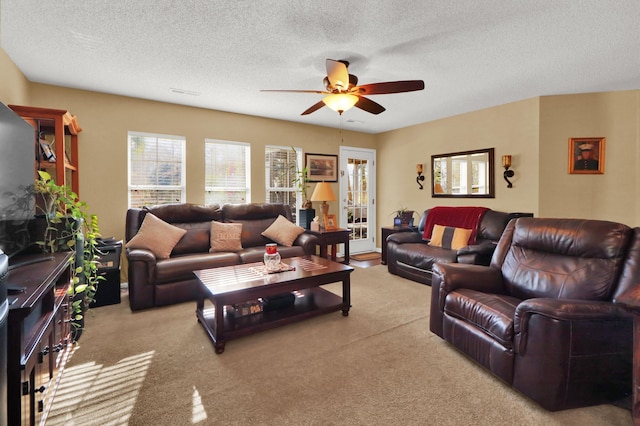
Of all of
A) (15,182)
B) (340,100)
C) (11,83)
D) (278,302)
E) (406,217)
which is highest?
(11,83)

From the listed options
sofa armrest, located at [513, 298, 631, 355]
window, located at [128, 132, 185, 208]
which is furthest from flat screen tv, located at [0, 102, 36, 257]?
sofa armrest, located at [513, 298, 631, 355]

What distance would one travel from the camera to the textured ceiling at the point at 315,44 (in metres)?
2.10

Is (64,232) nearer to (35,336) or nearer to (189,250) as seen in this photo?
(35,336)

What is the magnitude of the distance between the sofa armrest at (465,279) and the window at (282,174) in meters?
3.41

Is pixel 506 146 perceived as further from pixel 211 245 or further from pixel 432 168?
pixel 211 245

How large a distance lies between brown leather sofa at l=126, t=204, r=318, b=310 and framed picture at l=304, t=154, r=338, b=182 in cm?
111

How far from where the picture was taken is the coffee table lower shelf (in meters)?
2.34

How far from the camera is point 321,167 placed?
5.70m

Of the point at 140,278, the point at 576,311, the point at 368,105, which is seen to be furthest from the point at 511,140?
the point at 140,278

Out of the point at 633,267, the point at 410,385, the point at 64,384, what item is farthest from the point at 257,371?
the point at 633,267

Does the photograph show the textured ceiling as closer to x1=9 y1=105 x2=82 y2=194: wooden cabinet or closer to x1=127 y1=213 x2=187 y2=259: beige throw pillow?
x1=9 y1=105 x2=82 y2=194: wooden cabinet

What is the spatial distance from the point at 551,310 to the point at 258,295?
74.8 inches

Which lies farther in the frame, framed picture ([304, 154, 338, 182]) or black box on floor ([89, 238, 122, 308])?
framed picture ([304, 154, 338, 182])

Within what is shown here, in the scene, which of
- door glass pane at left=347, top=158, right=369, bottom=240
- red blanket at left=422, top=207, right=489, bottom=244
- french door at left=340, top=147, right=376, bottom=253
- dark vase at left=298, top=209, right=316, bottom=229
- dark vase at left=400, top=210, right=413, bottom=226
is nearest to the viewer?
red blanket at left=422, top=207, right=489, bottom=244
